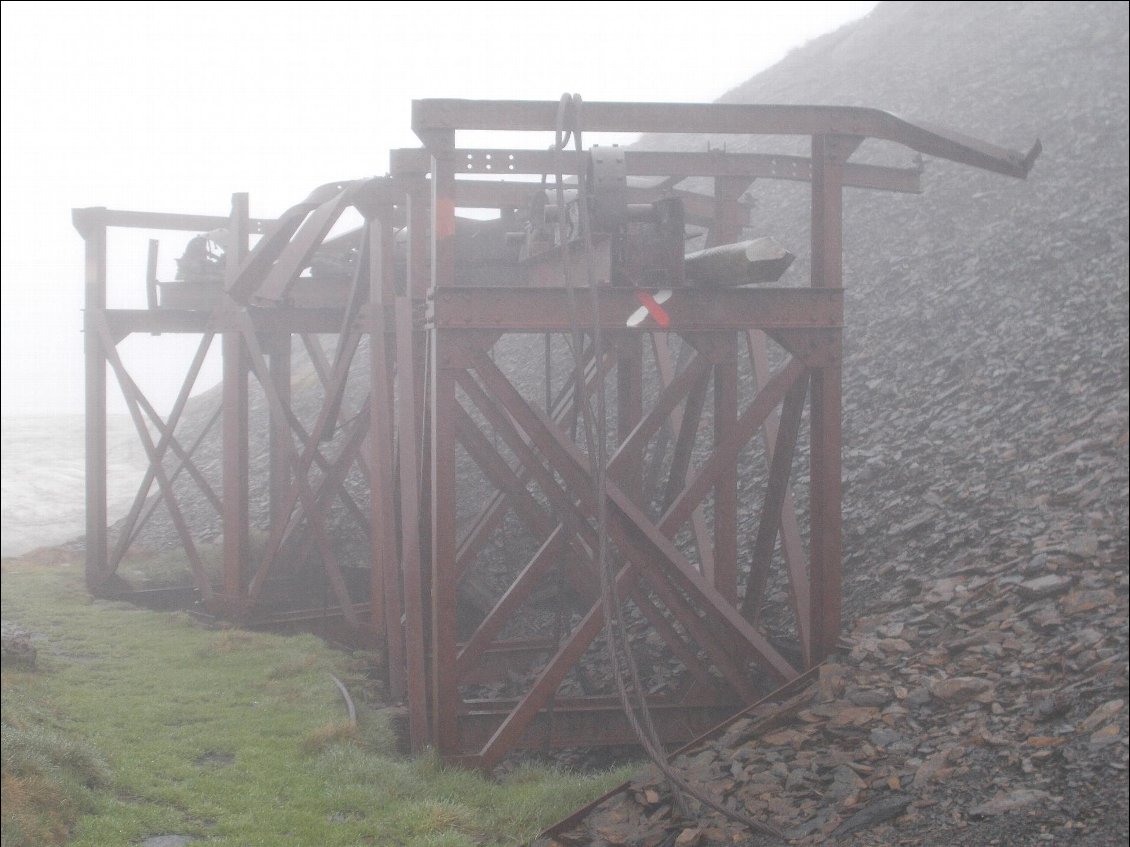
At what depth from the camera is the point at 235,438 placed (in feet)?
35.3

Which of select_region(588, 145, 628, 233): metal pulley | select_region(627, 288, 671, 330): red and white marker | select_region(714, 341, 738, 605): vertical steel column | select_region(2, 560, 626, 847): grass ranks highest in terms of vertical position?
select_region(588, 145, 628, 233): metal pulley

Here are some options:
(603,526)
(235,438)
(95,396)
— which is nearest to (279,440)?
(235,438)

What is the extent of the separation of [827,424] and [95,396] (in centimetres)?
984

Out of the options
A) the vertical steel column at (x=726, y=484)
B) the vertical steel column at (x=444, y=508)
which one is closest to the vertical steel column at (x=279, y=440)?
the vertical steel column at (x=726, y=484)

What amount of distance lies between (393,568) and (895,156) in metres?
15.2

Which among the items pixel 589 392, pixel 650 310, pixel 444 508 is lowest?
pixel 444 508

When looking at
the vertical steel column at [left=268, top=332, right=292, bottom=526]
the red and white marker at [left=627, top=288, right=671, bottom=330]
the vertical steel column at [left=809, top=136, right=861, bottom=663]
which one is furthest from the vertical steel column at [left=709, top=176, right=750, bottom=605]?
the vertical steel column at [left=268, top=332, right=292, bottom=526]

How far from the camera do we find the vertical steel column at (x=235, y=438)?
1052 centimetres

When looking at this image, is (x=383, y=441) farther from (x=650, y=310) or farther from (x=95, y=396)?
(x=95, y=396)

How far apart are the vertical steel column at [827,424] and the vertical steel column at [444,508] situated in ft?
6.96

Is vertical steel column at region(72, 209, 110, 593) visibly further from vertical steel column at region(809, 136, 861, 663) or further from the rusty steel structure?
vertical steel column at region(809, 136, 861, 663)

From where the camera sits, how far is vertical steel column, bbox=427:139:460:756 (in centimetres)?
583

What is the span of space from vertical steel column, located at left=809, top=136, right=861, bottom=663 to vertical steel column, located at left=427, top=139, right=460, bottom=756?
2121 mm

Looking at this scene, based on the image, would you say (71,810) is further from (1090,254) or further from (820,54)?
(820,54)
